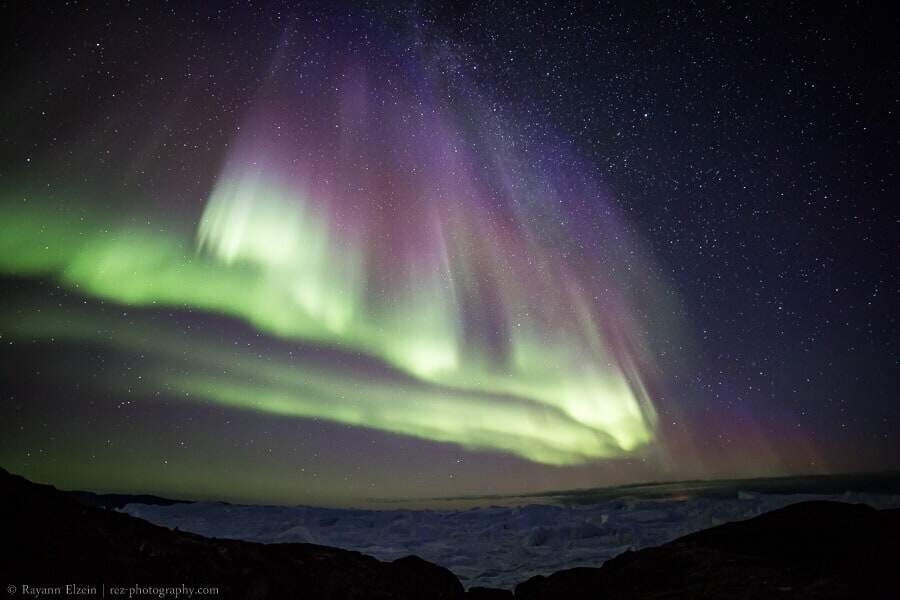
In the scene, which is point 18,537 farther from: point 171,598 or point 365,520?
point 365,520

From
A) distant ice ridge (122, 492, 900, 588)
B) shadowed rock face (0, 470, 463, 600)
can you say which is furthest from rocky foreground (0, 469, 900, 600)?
distant ice ridge (122, 492, 900, 588)

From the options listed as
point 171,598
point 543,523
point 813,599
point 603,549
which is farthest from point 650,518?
point 171,598

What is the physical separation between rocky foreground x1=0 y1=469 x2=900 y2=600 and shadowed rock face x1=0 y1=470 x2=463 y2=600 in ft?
0.04

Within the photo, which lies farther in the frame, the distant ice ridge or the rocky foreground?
the distant ice ridge

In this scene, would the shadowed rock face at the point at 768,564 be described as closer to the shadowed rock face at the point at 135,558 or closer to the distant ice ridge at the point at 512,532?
the shadowed rock face at the point at 135,558

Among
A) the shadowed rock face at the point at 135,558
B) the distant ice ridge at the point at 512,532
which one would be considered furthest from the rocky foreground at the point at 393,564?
the distant ice ridge at the point at 512,532

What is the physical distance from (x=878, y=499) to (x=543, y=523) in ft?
57.9

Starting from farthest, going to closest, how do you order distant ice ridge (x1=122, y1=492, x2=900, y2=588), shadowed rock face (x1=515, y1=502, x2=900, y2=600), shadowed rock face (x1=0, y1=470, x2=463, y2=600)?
distant ice ridge (x1=122, y1=492, x2=900, y2=588) < shadowed rock face (x1=515, y1=502, x2=900, y2=600) < shadowed rock face (x1=0, y1=470, x2=463, y2=600)

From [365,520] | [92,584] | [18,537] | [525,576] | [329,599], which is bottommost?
[365,520]

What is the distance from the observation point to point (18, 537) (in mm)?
4590

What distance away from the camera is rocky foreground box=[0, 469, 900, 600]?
181 inches

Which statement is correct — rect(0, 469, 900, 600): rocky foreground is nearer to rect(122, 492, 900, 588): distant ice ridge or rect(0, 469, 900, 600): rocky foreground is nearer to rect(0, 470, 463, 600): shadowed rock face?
rect(0, 470, 463, 600): shadowed rock face

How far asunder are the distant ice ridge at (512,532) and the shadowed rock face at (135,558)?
6.95 metres

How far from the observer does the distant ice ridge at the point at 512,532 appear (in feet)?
52.6
